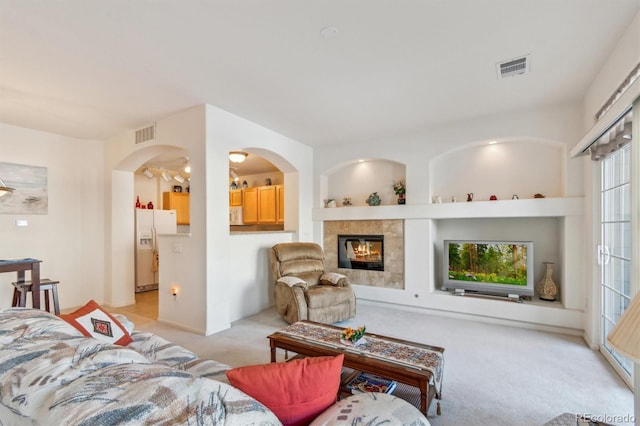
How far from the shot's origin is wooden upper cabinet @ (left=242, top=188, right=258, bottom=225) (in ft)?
22.7

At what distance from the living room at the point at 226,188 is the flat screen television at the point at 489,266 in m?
0.25

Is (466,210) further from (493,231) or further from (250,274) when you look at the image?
(250,274)

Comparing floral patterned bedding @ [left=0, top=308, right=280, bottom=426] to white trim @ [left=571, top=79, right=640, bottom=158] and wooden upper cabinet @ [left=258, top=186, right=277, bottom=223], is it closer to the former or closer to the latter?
white trim @ [left=571, top=79, right=640, bottom=158]

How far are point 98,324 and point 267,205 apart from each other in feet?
15.8

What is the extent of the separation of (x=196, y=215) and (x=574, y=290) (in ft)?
15.3

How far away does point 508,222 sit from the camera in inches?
172

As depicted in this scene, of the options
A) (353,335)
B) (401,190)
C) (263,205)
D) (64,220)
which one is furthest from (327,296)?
(64,220)

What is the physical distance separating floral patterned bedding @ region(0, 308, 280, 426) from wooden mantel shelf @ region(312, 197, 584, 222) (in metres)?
4.17

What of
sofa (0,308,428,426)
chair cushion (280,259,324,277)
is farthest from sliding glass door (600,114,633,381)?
chair cushion (280,259,324,277)

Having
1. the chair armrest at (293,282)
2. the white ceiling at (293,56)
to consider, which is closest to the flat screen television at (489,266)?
the white ceiling at (293,56)

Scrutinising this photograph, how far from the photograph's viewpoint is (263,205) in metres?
6.75

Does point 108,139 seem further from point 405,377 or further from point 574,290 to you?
point 574,290

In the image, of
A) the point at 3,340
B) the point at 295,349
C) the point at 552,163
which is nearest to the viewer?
the point at 3,340

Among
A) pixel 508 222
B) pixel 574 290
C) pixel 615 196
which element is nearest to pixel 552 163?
pixel 508 222
